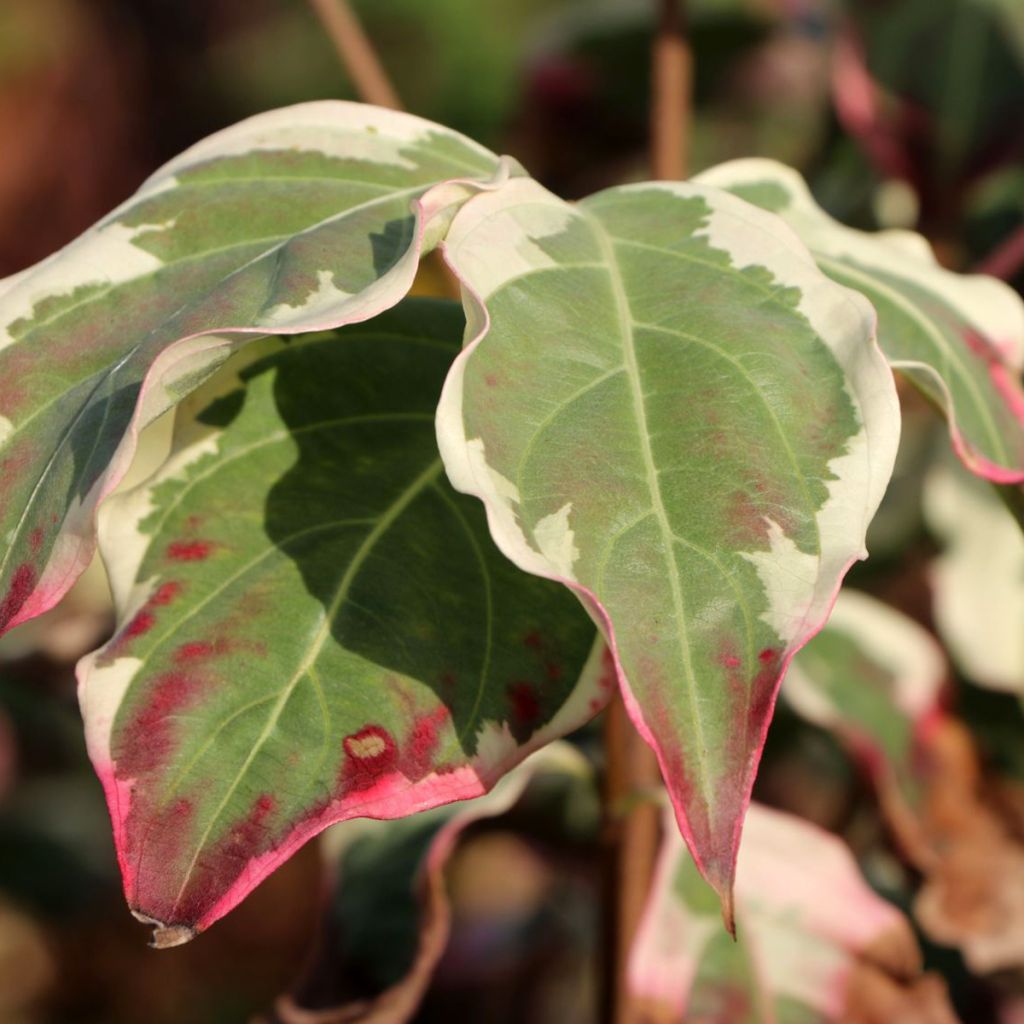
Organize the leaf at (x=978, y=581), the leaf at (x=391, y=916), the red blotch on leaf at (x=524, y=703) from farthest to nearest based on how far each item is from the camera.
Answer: the leaf at (x=978, y=581)
the leaf at (x=391, y=916)
the red blotch on leaf at (x=524, y=703)

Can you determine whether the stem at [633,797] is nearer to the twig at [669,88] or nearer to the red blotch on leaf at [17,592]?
the twig at [669,88]

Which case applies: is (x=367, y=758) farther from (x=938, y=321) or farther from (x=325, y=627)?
(x=938, y=321)

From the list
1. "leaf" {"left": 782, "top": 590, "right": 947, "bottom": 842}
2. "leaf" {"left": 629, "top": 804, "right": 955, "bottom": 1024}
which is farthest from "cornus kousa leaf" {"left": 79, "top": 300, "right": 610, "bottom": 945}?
"leaf" {"left": 782, "top": 590, "right": 947, "bottom": 842}

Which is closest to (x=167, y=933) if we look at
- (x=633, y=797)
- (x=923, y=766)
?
(x=633, y=797)

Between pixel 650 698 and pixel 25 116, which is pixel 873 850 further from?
pixel 25 116

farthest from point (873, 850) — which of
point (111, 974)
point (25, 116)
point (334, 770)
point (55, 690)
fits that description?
point (25, 116)

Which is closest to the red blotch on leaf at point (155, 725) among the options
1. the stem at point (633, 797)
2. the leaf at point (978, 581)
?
the stem at point (633, 797)
